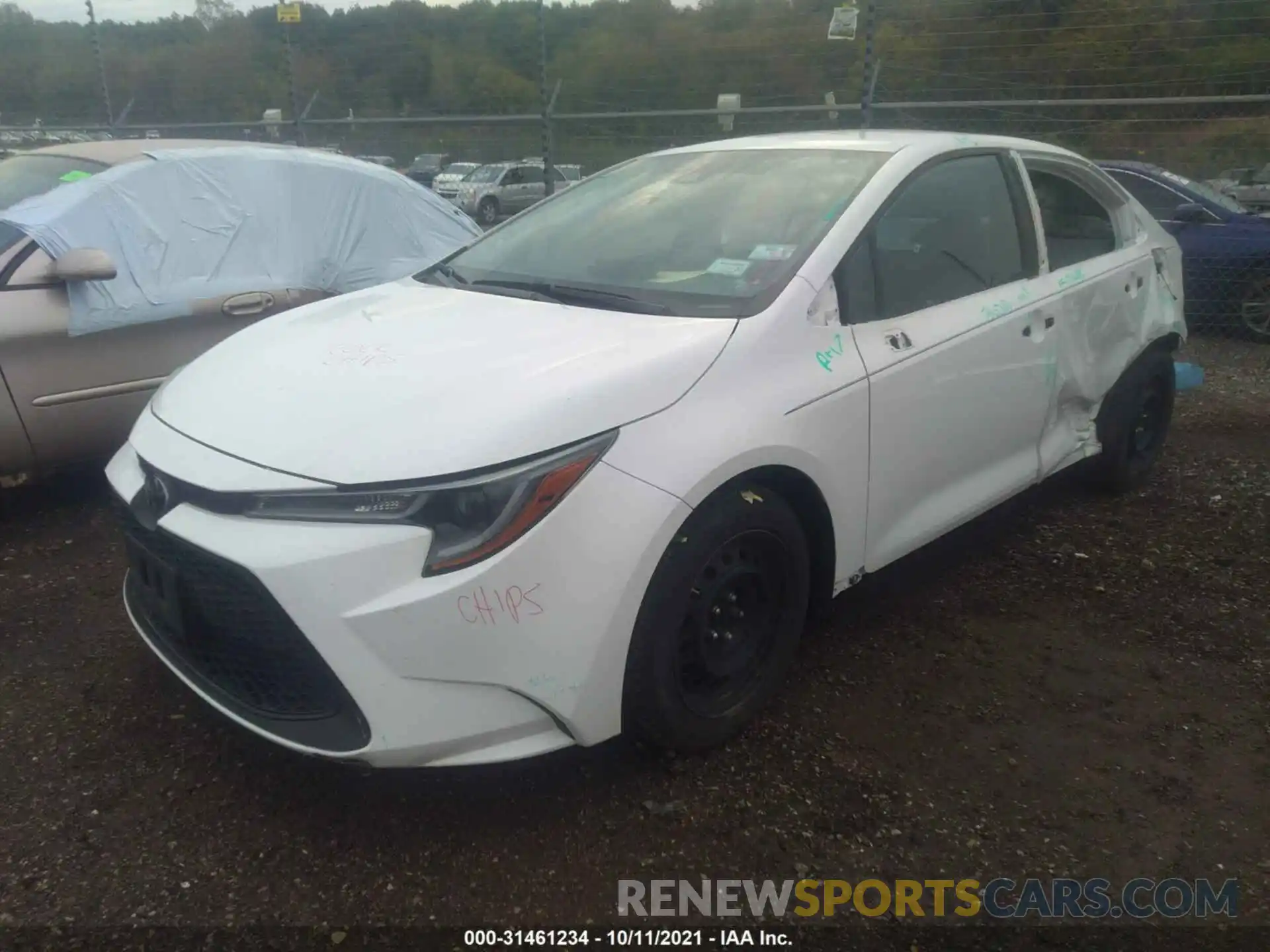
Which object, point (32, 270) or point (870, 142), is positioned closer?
point (870, 142)

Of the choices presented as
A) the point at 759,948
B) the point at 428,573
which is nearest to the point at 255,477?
the point at 428,573

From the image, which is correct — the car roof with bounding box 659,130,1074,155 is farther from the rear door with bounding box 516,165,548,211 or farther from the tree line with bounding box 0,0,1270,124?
the rear door with bounding box 516,165,548,211

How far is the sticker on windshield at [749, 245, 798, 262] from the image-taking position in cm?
288

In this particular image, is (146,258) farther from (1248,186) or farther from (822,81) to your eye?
(1248,186)

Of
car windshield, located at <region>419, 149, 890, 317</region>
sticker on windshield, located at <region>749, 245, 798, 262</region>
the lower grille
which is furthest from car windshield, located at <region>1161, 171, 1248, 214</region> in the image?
the lower grille

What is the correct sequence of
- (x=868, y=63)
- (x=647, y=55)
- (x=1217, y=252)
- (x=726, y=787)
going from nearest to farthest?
(x=726, y=787), (x=868, y=63), (x=1217, y=252), (x=647, y=55)

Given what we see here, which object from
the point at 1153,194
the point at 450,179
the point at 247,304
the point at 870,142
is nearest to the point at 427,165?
the point at 450,179

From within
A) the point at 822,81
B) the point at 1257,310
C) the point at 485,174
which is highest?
the point at 822,81

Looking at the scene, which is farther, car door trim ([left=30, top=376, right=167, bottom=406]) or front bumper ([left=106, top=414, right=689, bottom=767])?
car door trim ([left=30, top=376, right=167, bottom=406])

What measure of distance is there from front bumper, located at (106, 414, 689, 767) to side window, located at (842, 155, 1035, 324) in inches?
43.1

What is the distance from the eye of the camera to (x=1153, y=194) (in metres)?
8.54

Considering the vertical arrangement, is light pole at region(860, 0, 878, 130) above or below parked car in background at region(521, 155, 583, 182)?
above

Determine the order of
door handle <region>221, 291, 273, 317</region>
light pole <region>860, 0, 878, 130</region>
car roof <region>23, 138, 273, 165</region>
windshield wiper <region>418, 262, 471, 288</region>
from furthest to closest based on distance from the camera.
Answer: light pole <region>860, 0, 878, 130</region>
car roof <region>23, 138, 273, 165</region>
door handle <region>221, 291, 273, 317</region>
windshield wiper <region>418, 262, 471, 288</region>

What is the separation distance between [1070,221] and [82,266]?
396 centimetres
